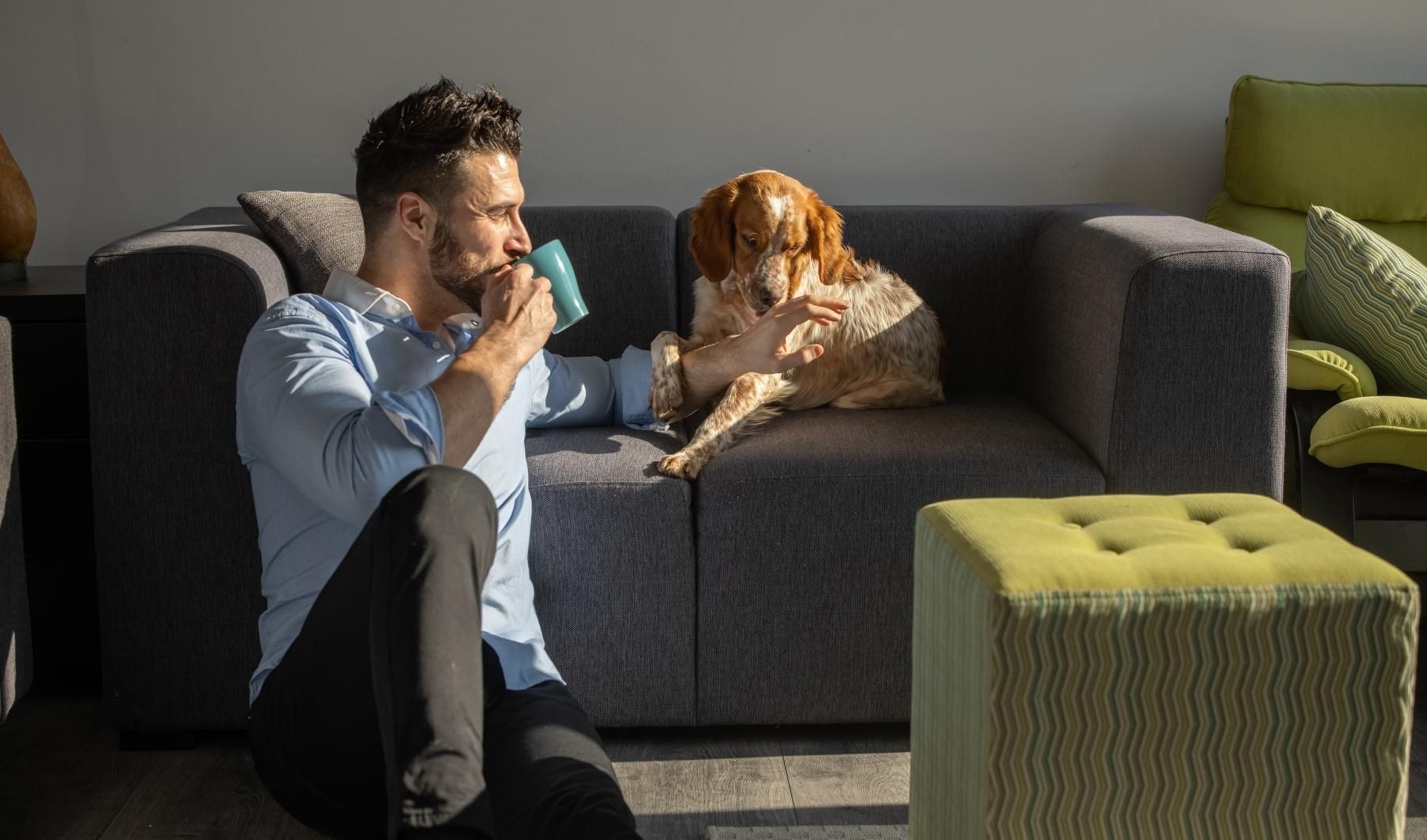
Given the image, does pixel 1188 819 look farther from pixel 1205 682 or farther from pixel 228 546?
pixel 228 546

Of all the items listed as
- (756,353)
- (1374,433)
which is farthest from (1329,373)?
(756,353)

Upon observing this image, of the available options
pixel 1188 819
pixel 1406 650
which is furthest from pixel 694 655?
pixel 1406 650

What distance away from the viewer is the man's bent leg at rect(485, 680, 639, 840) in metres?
1.42

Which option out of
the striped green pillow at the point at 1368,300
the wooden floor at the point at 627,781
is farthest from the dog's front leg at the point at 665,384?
the striped green pillow at the point at 1368,300

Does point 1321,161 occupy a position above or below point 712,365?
above

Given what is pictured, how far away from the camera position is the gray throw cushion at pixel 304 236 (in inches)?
91.0

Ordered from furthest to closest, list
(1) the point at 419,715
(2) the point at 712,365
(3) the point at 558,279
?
(2) the point at 712,365 → (3) the point at 558,279 → (1) the point at 419,715

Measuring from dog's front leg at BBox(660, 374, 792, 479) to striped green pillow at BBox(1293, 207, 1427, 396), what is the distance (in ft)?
3.66

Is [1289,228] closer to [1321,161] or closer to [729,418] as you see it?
[1321,161]

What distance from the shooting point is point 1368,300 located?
8.51 ft

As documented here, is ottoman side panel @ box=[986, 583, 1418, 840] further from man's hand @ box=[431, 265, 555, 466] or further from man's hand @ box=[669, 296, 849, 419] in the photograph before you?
man's hand @ box=[669, 296, 849, 419]

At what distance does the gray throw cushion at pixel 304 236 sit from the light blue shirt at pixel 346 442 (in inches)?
18.2

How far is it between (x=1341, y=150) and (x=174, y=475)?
2.59m

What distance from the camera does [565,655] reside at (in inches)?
87.5
